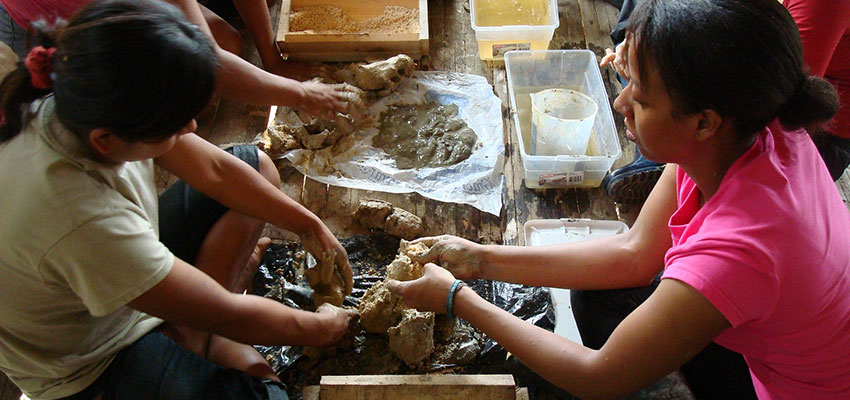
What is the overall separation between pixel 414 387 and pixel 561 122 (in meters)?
1.33

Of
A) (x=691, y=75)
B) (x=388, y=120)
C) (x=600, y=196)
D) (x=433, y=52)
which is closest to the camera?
(x=691, y=75)

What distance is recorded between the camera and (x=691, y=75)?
1098mm

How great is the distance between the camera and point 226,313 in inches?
54.8

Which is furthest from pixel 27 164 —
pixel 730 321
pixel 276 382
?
pixel 730 321

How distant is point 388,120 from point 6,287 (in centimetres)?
177

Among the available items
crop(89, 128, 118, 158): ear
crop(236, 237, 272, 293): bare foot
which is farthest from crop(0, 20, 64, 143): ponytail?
crop(236, 237, 272, 293): bare foot

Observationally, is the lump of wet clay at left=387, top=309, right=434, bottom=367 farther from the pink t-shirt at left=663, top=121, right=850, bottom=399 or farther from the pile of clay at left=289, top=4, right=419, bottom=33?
the pile of clay at left=289, top=4, right=419, bottom=33

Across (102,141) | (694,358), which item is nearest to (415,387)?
(694,358)

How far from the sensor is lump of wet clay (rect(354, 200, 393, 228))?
2.29m

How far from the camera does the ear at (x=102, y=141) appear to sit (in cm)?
112

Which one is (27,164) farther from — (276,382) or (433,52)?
(433,52)

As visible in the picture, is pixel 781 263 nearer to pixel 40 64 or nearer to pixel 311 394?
pixel 311 394

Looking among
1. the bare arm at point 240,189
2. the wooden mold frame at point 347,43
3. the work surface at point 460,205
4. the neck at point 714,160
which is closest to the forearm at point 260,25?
the wooden mold frame at point 347,43

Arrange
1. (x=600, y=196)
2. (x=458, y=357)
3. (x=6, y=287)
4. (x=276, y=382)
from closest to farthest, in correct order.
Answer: (x=6, y=287), (x=276, y=382), (x=458, y=357), (x=600, y=196)
